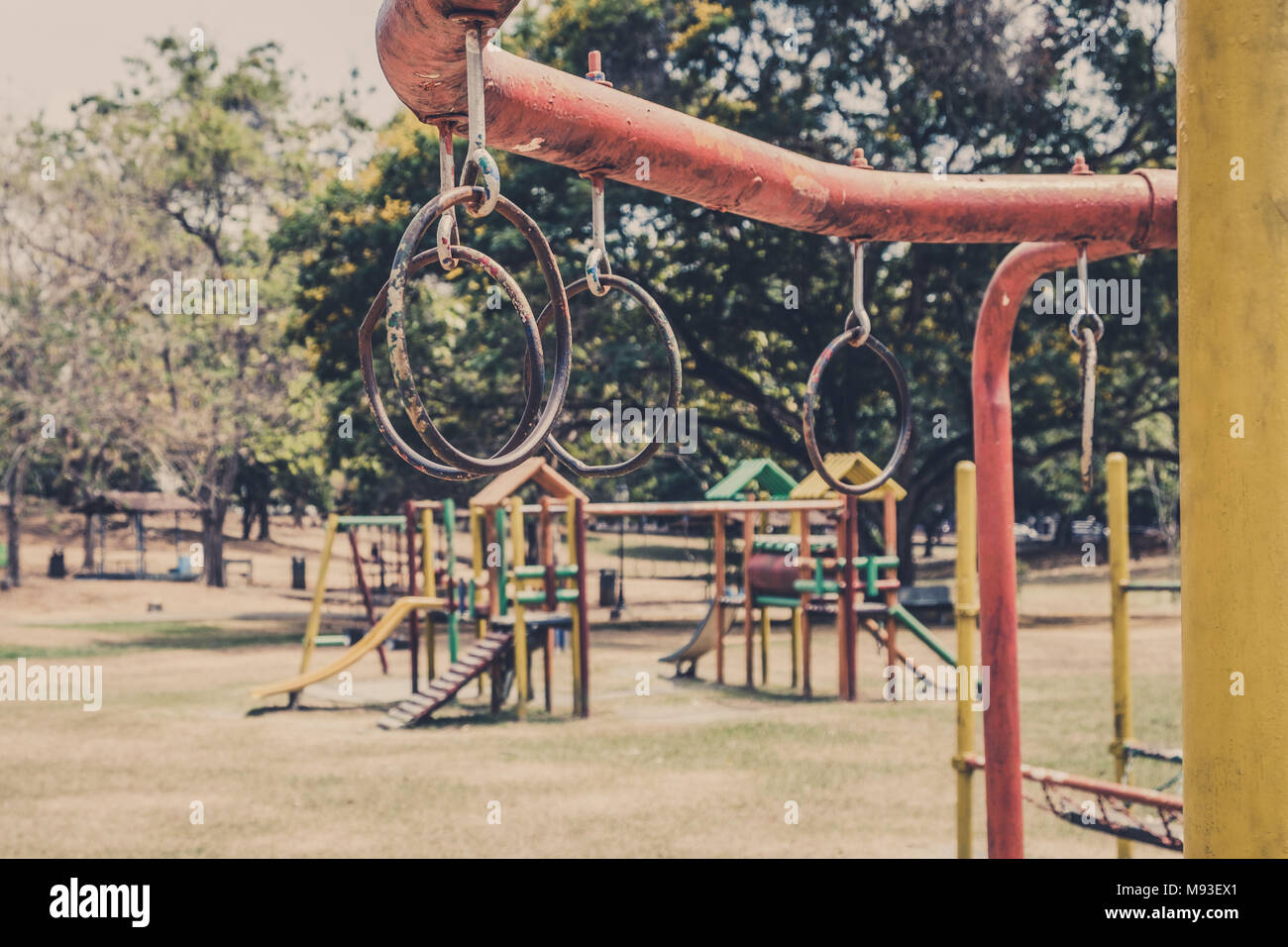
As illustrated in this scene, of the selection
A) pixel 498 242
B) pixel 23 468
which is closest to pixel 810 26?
pixel 498 242

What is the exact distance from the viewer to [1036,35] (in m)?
21.0

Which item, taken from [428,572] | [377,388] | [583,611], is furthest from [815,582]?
[377,388]

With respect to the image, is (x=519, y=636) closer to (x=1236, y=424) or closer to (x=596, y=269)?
(x=596, y=269)

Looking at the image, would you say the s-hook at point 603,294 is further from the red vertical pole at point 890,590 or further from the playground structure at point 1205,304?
the red vertical pole at point 890,590

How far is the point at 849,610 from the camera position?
14742 millimetres

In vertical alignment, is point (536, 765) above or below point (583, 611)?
below

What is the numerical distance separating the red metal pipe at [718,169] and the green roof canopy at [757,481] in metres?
13.4

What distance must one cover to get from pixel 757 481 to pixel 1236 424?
50.4 ft

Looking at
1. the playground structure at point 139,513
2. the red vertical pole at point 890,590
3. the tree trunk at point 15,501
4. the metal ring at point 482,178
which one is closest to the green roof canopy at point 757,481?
the red vertical pole at point 890,590

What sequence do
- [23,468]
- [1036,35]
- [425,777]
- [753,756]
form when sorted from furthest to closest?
[23,468], [1036,35], [753,756], [425,777]

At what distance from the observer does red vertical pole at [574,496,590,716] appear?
1355 centimetres

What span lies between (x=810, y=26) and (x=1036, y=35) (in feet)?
11.5
